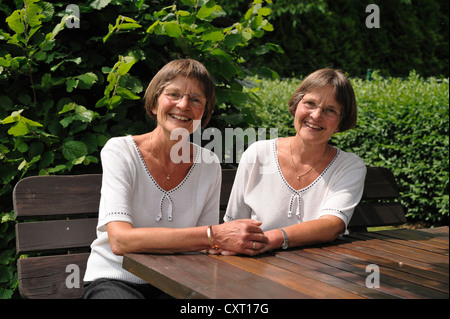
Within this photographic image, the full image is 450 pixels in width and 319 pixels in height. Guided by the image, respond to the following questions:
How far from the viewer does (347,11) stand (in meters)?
14.7

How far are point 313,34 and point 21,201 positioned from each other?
12456 mm

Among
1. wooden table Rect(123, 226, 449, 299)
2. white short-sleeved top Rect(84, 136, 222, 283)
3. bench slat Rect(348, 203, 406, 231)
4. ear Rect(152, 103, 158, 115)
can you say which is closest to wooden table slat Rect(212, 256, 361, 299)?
wooden table Rect(123, 226, 449, 299)

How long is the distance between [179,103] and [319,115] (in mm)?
773

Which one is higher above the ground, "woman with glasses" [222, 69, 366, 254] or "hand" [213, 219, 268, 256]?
"woman with glasses" [222, 69, 366, 254]

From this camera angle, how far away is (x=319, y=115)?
116 inches

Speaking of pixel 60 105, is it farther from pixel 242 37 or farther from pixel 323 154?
pixel 323 154

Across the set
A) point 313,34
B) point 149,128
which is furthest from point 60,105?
point 313,34

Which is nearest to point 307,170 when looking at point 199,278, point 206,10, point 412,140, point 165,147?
point 165,147

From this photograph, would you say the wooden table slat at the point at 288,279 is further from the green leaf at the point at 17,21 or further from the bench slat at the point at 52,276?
the green leaf at the point at 17,21

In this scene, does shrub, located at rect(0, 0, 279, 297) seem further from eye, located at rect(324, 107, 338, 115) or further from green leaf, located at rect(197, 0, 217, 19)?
eye, located at rect(324, 107, 338, 115)

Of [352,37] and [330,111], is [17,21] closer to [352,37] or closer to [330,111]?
[330,111]

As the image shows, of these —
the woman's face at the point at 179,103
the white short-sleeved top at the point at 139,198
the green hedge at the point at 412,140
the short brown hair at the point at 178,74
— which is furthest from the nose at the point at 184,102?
the green hedge at the point at 412,140

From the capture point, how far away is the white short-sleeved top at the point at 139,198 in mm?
2529

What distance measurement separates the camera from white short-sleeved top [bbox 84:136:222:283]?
8.30 feet
